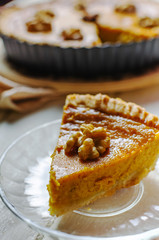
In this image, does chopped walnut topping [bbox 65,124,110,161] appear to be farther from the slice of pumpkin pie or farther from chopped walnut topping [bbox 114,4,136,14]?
chopped walnut topping [bbox 114,4,136,14]

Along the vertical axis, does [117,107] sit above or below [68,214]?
above

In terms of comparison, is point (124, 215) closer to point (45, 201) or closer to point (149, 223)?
point (149, 223)

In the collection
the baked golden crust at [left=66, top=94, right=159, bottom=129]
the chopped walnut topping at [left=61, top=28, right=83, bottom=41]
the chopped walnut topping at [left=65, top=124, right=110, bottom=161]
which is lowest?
the chopped walnut topping at [left=61, top=28, right=83, bottom=41]

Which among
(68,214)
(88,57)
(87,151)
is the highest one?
(87,151)

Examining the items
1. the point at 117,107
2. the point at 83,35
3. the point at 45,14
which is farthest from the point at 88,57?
the point at 45,14

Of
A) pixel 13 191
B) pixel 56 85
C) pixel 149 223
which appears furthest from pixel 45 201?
pixel 56 85

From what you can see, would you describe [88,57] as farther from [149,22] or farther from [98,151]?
[98,151]

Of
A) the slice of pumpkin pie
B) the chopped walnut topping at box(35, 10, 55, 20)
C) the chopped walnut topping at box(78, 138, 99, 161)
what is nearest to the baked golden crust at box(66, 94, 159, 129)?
the slice of pumpkin pie
